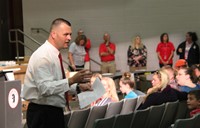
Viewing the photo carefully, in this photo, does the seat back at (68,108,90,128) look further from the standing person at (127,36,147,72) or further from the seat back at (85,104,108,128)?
the standing person at (127,36,147,72)

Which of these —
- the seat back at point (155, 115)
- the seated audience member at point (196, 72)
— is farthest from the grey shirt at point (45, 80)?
the seated audience member at point (196, 72)

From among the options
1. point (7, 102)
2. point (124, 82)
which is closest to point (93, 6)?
point (124, 82)

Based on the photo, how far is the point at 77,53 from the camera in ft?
41.0

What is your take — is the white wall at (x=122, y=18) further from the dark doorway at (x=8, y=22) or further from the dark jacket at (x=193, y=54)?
the dark jacket at (x=193, y=54)

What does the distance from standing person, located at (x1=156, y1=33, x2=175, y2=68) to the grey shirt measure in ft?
30.7

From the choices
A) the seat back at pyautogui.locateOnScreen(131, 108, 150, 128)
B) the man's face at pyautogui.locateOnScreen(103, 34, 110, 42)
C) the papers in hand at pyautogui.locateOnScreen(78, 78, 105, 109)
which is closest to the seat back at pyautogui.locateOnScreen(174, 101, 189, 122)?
the seat back at pyautogui.locateOnScreen(131, 108, 150, 128)

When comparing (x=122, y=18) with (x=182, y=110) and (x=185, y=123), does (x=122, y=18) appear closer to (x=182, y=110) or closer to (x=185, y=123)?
(x=182, y=110)

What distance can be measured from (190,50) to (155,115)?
7.83 metres

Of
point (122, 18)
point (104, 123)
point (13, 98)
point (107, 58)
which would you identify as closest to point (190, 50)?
point (107, 58)

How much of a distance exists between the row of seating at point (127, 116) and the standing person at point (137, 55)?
705 cm

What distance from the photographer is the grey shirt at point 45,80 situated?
3602mm

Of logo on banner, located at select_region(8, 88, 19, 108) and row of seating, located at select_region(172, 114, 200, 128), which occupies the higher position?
logo on banner, located at select_region(8, 88, 19, 108)

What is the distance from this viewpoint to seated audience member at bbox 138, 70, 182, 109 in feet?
18.2

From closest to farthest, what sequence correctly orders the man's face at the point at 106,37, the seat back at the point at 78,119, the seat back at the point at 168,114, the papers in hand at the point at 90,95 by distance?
the papers in hand at the point at 90,95, the seat back at the point at 78,119, the seat back at the point at 168,114, the man's face at the point at 106,37
